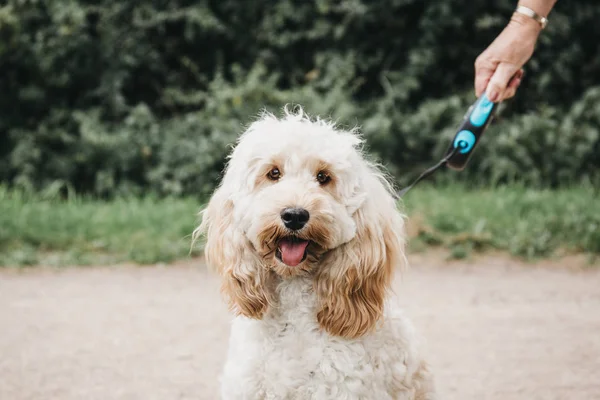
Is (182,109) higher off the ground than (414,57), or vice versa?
(414,57)

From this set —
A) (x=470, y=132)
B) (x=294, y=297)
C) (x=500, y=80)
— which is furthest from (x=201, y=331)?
→ (x=500, y=80)

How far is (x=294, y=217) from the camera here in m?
2.54

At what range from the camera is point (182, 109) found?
31.9 feet

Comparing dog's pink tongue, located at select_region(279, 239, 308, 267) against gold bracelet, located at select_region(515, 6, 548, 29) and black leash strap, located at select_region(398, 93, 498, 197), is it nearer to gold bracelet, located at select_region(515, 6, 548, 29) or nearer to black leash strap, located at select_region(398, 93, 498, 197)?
black leash strap, located at select_region(398, 93, 498, 197)

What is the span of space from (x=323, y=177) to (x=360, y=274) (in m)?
0.39

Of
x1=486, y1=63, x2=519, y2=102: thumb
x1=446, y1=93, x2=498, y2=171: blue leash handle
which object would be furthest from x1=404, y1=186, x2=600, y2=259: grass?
x1=486, y1=63, x2=519, y2=102: thumb

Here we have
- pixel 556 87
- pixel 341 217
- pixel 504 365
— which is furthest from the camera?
pixel 556 87

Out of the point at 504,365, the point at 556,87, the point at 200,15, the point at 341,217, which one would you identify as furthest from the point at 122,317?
the point at 556,87

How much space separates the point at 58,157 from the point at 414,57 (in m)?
4.52

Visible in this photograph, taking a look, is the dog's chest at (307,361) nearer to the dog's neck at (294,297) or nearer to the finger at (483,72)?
the dog's neck at (294,297)

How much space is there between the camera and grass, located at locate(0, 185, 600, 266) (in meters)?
6.53

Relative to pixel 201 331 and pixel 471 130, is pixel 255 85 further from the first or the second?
pixel 471 130

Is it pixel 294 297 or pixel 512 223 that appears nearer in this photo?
pixel 294 297

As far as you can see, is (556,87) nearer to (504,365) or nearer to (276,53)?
(276,53)
